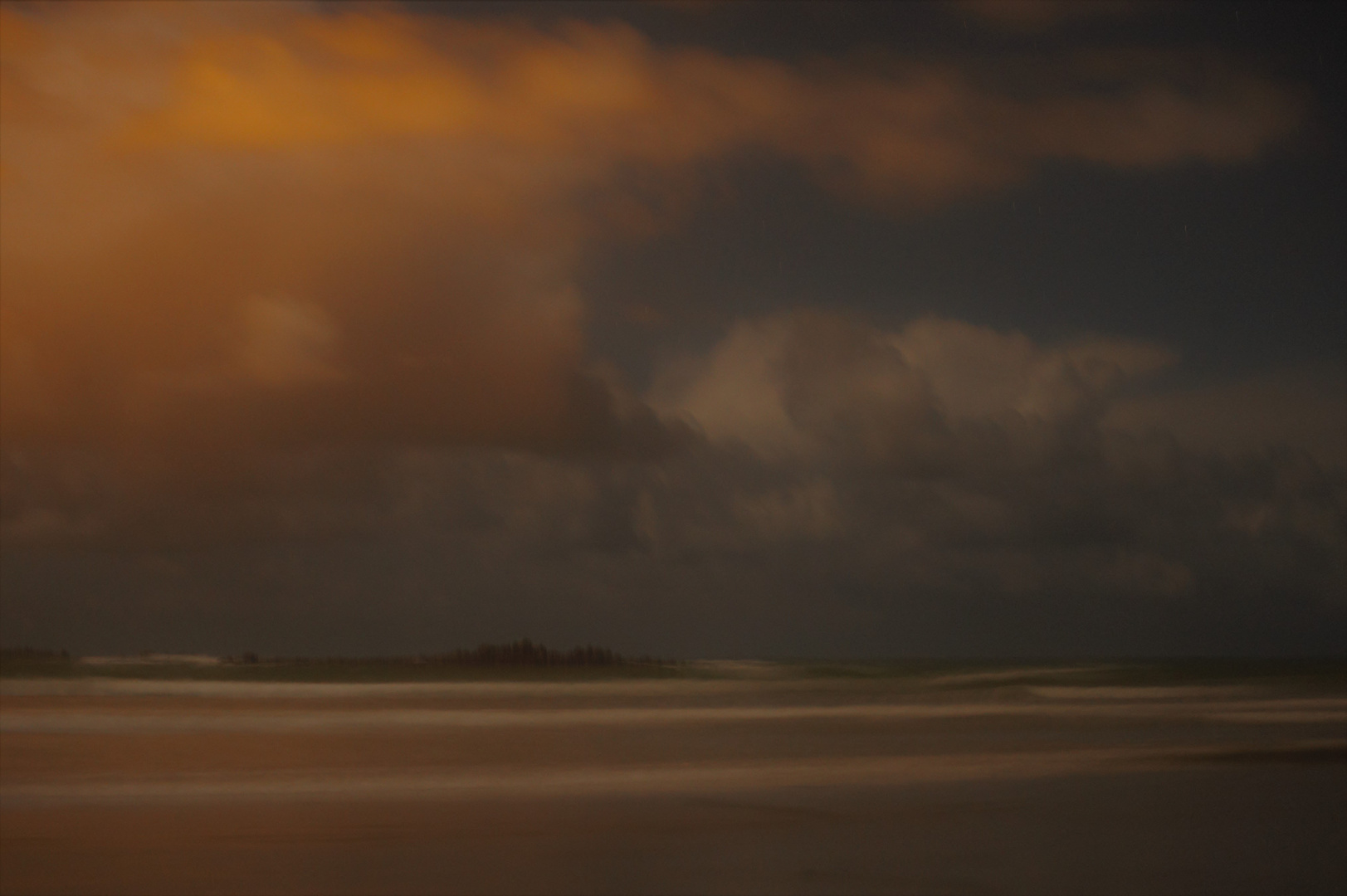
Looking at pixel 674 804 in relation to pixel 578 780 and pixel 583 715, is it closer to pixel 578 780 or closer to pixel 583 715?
pixel 578 780

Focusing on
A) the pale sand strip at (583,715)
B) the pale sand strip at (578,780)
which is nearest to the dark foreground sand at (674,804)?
the pale sand strip at (578,780)

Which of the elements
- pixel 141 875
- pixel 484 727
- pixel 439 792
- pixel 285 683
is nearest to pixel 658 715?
pixel 484 727

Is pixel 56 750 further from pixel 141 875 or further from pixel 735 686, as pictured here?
pixel 735 686

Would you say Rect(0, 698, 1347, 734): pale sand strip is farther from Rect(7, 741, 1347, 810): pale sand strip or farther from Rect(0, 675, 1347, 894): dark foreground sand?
Rect(7, 741, 1347, 810): pale sand strip

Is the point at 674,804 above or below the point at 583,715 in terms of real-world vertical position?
below

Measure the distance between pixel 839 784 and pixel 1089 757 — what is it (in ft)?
19.4

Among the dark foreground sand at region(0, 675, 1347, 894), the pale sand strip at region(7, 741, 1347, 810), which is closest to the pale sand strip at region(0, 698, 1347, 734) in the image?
the dark foreground sand at region(0, 675, 1347, 894)

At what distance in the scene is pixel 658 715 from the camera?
32.5 m

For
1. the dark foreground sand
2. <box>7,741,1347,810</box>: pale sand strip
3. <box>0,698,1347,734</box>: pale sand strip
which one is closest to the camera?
the dark foreground sand

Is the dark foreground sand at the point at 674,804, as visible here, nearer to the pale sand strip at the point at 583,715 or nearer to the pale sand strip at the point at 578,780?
the pale sand strip at the point at 578,780

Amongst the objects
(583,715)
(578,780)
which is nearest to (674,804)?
(578,780)

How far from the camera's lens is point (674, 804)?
1584cm

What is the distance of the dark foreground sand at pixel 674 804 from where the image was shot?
11.5 meters

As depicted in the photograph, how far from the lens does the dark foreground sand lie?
37.7 ft
